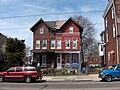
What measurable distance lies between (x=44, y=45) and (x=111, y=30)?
15.2m

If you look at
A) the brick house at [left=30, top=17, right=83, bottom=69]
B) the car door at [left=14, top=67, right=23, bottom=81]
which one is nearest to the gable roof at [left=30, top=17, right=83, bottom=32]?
the brick house at [left=30, top=17, right=83, bottom=69]

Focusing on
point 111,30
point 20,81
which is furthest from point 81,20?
point 20,81

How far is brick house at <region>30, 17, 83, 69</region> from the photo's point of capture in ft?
171

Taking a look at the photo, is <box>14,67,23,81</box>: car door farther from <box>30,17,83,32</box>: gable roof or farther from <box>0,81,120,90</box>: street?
<box>30,17,83,32</box>: gable roof

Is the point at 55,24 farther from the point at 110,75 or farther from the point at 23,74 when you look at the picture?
the point at 110,75

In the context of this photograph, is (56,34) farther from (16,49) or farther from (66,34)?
(16,49)

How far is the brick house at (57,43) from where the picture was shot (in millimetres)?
52125

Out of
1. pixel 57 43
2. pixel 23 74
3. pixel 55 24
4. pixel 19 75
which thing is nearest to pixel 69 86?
pixel 23 74

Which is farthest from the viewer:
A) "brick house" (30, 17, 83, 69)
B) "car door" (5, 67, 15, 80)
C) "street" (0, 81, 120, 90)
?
"brick house" (30, 17, 83, 69)

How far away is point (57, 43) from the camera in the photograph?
5303cm

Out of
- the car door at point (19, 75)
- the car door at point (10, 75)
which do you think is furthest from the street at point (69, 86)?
the car door at point (10, 75)

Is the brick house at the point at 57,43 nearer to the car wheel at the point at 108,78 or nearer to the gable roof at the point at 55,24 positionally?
the gable roof at the point at 55,24

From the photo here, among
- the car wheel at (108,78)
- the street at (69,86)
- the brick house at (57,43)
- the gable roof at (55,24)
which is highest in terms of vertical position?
the gable roof at (55,24)

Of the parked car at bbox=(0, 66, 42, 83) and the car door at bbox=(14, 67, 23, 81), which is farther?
the car door at bbox=(14, 67, 23, 81)
